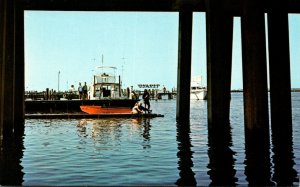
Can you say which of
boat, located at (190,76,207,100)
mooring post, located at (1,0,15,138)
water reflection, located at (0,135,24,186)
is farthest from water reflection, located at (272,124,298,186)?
boat, located at (190,76,207,100)

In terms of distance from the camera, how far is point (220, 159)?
11.3 m

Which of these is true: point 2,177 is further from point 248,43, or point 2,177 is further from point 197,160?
point 248,43

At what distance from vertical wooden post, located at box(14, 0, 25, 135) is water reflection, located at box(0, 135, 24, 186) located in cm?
453

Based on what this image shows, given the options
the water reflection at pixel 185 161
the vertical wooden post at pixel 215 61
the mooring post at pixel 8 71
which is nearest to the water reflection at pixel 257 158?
the water reflection at pixel 185 161

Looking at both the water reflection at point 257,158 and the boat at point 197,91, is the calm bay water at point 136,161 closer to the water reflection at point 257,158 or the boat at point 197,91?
the water reflection at point 257,158

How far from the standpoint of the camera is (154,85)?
124m

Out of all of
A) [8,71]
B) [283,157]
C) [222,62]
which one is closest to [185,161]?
[283,157]

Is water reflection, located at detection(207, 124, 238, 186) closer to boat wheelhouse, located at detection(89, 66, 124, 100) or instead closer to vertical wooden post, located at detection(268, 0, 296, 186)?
vertical wooden post, located at detection(268, 0, 296, 186)

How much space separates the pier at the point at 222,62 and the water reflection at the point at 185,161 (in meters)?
0.80

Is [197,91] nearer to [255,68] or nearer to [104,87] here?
[104,87]

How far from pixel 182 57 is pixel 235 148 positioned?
8440 millimetres

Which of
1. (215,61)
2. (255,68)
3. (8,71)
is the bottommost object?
(255,68)

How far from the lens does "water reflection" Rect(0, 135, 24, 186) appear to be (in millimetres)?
8773

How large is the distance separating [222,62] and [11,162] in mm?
7293
